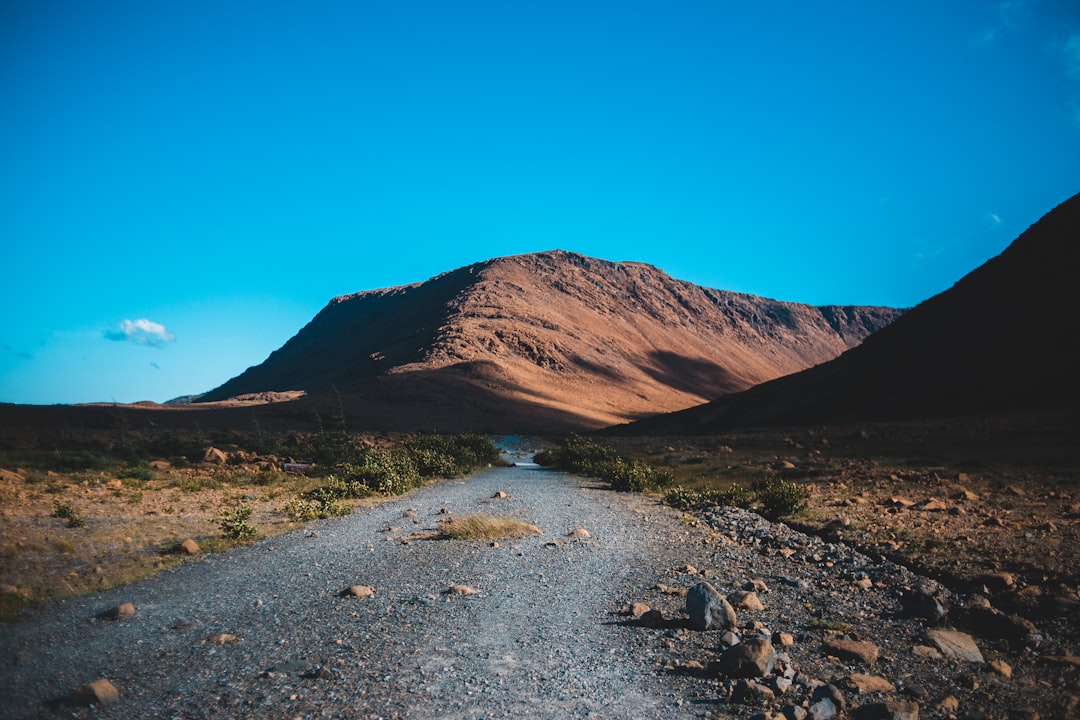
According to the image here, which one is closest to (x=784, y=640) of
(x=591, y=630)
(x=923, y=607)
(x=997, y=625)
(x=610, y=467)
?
(x=591, y=630)

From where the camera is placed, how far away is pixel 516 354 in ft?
396

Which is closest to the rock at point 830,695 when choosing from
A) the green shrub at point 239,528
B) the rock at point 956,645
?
the rock at point 956,645

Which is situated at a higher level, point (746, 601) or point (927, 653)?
Result: point (746, 601)

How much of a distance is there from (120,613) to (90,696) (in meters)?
2.40

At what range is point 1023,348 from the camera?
49.1 metres

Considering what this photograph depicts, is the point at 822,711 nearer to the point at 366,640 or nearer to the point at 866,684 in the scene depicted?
the point at 866,684

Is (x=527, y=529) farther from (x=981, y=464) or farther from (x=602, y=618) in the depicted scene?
(x=981, y=464)

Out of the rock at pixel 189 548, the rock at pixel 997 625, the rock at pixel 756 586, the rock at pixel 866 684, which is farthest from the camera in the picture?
the rock at pixel 189 548

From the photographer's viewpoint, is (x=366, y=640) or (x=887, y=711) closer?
(x=887, y=711)

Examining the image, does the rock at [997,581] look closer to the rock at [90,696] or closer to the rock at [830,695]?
the rock at [830,695]

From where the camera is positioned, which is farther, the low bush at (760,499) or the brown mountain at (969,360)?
the brown mountain at (969,360)

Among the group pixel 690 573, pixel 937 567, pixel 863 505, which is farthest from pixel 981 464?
pixel 690 573

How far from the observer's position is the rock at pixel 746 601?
23.4 ft

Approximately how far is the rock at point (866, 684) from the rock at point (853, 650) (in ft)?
1.32
